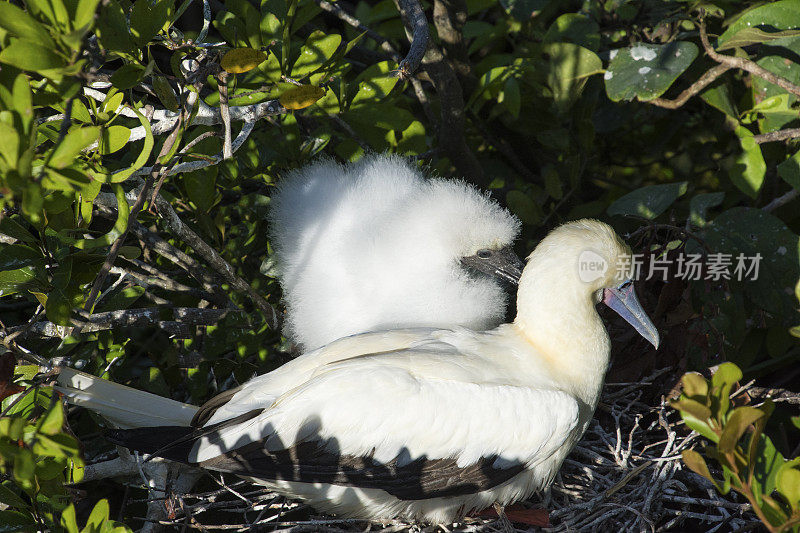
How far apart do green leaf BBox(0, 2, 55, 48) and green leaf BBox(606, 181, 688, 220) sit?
1.89 m

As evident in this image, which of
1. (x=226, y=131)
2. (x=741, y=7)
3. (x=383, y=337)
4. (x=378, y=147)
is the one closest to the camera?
(x=226, y=131)

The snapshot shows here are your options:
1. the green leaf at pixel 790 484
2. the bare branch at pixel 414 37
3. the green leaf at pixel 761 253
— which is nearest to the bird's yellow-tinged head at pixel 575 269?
the green leaf at pixel 761 253

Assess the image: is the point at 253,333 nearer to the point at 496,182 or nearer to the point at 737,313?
the point at 496,182

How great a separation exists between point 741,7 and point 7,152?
9.09 ft

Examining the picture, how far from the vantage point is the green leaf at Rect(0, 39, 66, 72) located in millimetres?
1189

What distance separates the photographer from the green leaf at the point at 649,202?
8.13 feet

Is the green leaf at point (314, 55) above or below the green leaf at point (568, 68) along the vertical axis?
above

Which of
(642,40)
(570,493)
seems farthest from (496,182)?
(570,493)

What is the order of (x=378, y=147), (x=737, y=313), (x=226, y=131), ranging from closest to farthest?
(x=226, y=131)
(x=737, y=313)
(x=378, y=147)

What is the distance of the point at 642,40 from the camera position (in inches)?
111

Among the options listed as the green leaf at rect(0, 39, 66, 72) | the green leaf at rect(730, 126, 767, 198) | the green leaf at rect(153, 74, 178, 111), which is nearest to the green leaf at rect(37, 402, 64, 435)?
the green leaf at rect(0, 39, 66, 72)

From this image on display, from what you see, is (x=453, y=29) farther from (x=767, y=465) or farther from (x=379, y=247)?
(x=767, y=465)

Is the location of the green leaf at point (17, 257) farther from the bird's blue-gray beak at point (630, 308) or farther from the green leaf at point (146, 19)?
the bird's blue-gray beak at point (630, 308)

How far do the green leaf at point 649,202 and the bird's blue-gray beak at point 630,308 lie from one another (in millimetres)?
343
